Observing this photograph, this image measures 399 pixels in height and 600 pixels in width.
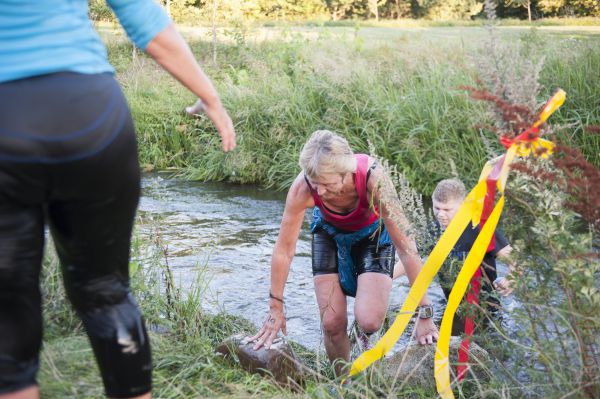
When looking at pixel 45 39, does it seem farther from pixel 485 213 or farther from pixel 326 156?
pixel 326 156

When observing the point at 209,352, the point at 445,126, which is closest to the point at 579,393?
the point at 209,352

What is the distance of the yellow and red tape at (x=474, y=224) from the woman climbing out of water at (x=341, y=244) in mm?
622

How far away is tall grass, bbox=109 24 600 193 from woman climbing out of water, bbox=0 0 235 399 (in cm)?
572

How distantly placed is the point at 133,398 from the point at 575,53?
7977 millimetres

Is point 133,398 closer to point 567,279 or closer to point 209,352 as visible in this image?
point 567,279

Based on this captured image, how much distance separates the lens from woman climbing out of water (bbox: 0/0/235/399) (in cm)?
181

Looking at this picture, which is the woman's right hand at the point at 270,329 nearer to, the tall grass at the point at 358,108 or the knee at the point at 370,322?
the knee at the point at 370,322

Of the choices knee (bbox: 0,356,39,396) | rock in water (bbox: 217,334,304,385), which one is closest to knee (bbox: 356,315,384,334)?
rock in water (bbox: 217,334,304,385)

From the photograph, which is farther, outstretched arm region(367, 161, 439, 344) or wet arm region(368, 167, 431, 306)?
outstretched arm region(367, 161, 439, 344)

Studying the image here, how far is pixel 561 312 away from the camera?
2.71 m

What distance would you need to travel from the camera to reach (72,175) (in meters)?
1.86

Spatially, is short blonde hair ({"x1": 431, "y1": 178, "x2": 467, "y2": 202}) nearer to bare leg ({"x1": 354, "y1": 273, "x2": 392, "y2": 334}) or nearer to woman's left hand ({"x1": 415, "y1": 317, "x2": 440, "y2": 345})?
bare leg ({"x1": 354, "y1": 273, "x2": 392, "y2": 334})

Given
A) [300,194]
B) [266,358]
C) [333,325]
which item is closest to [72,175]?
[266,358]

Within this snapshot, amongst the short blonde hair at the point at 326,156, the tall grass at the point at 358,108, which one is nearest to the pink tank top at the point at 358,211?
the short blonde hair at the point at 326,156
